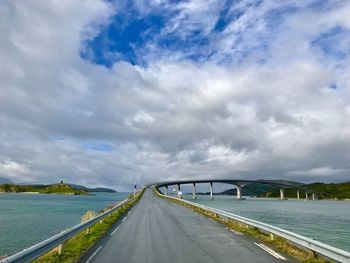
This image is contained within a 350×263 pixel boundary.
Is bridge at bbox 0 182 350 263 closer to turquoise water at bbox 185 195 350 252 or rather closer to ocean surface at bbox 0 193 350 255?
ocean surface at bbox 0 193 350 255

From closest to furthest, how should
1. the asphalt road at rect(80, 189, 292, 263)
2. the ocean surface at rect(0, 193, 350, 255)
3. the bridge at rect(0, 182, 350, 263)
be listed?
1. the bridge at rect(0, 182, 350, 263)
2. the asphalt road at rect(80, 189, 292, 263)
3. the ocean surface at rect(0, 193, 350, 255)

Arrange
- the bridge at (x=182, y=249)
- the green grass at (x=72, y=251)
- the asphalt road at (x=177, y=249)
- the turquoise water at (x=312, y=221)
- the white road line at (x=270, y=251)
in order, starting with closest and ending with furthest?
1. the bridge at (x=182, y=249)
2. the asphalt road at (x=177, y=249)
3. the green grass at (x=72, y=251)
4. the white road line at (x=270, y=251)
5. the turquoise water at (x=312, y=221)

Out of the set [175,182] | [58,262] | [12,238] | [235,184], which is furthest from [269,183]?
[58,262]

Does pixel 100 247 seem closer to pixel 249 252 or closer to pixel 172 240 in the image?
pixel 172 240

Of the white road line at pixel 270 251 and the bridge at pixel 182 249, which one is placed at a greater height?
the bridge at pixel 182 249

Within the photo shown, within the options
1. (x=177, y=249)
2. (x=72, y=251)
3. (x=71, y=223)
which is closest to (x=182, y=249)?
(x=177, y=249)

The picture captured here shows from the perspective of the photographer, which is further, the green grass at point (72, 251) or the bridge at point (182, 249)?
the green grass at point (72, 251)

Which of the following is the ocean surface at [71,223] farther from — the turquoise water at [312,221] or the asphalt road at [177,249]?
the asphalt road at [177,249]

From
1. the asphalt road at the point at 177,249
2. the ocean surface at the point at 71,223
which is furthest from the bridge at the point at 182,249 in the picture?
the ocean surface at the point at 71,223

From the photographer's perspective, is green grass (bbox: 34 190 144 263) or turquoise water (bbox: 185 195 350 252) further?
turquoise water (bbox: 185 195 350 252)

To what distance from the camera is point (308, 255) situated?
43.1 ft

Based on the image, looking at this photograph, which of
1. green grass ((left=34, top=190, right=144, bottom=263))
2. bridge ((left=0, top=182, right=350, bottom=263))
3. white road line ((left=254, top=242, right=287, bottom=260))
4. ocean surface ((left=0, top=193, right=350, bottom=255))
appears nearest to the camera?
bridge ((left=0, top=182, right=350, bottom=263))

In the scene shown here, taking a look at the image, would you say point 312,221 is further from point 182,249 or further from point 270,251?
point 182,249

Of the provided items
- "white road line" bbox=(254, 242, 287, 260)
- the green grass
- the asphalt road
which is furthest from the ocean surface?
"white road line" bbox=(254, 242, 287, 260)
